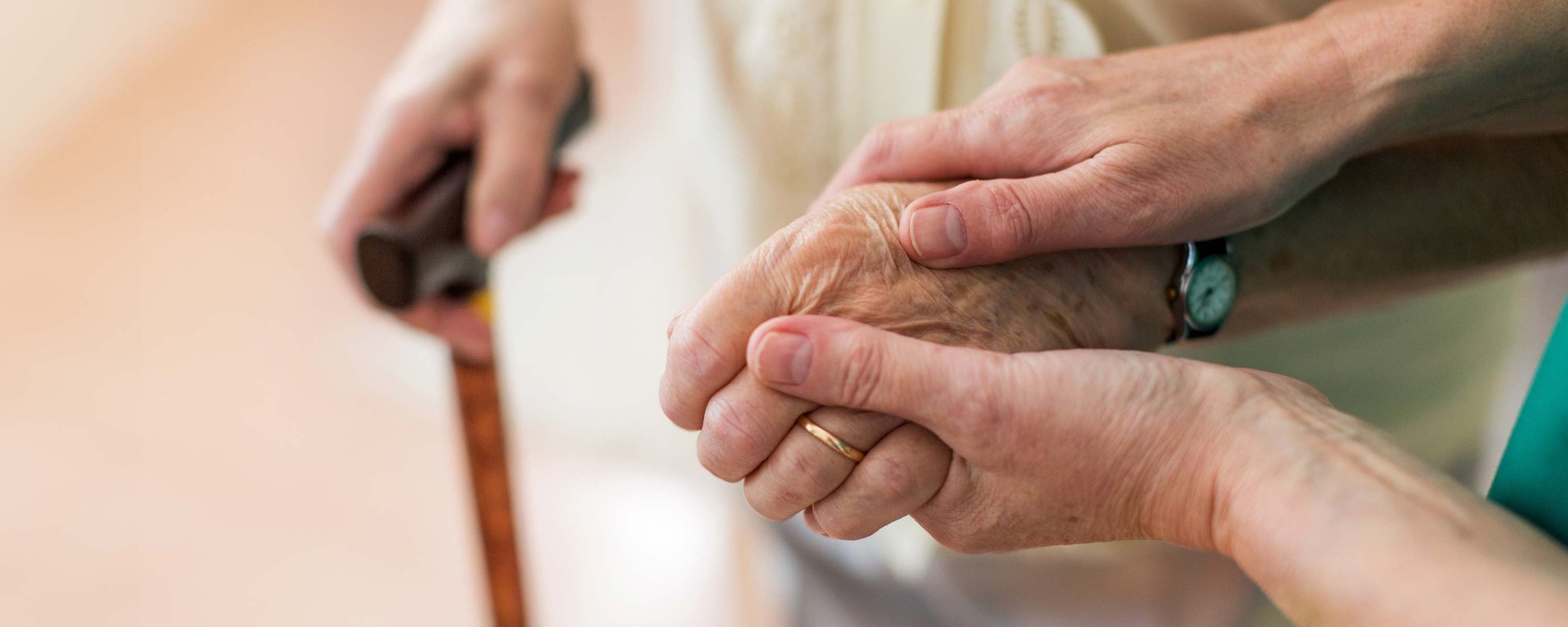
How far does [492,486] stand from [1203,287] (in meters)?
0.70

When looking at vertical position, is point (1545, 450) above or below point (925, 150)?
below

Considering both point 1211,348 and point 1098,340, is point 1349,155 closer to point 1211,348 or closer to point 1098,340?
point 1098,340

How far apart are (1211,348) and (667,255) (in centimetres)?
86

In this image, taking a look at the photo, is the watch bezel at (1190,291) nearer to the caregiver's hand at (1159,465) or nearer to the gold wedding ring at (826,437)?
the caregiver's hand at (1159,465)

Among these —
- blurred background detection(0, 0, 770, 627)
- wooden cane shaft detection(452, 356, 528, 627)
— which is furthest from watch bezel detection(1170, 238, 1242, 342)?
blurred background detection(0, 0, 770, 627)

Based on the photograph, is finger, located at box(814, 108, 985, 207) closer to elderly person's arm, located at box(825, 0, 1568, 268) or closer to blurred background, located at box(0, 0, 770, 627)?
elderly person's arm, located at box(825, 0, 1568, 268)

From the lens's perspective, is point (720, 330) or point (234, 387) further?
point (234, 387)

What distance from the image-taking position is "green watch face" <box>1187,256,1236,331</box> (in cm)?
57

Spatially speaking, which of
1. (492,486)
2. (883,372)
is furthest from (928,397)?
(492,486)

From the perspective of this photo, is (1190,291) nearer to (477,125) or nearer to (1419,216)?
(1419,216)

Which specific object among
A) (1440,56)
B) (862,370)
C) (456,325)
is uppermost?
(1440,56)

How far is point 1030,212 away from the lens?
1.57 ft

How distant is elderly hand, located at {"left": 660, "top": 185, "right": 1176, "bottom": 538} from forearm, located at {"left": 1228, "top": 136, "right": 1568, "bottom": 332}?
7.9 inches

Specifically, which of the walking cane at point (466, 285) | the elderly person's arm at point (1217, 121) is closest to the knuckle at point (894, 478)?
the elderly person's arm at point (1217, 121)
